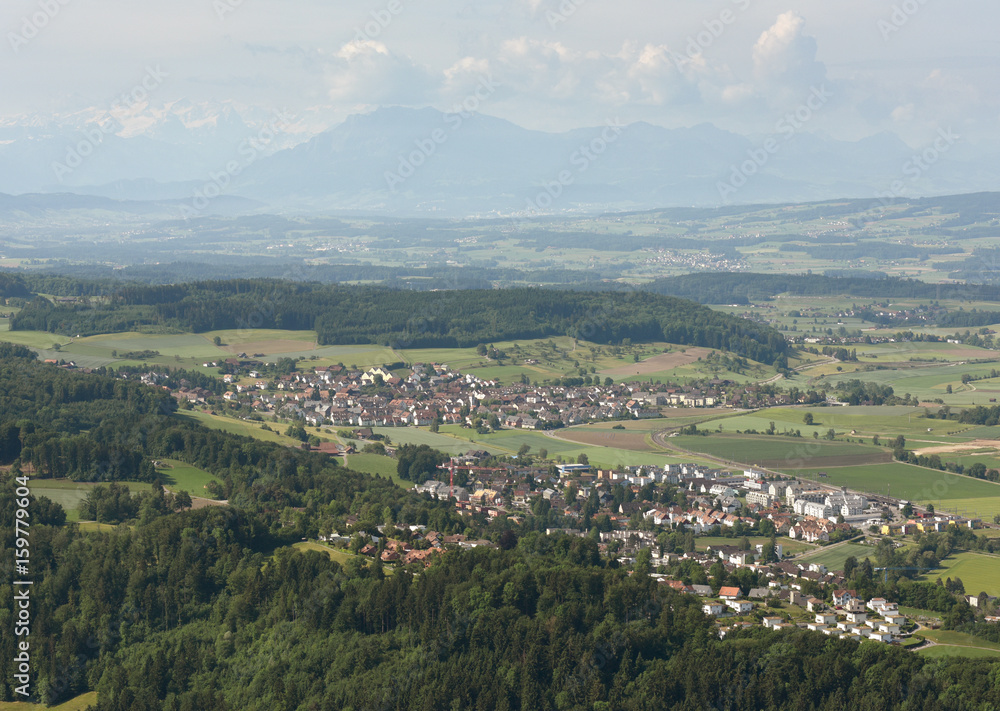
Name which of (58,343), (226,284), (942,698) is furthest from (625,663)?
(226,284)

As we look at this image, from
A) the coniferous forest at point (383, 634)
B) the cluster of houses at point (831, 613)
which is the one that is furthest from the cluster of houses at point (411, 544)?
the cluster of houses at point (831, 613)

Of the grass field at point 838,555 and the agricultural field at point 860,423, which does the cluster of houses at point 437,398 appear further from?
the grass field at point 838,555

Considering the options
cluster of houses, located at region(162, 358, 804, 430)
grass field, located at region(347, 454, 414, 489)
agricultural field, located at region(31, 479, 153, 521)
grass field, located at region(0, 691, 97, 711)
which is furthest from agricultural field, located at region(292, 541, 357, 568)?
cluster of houses, located at region(162, 358, 804, 430)

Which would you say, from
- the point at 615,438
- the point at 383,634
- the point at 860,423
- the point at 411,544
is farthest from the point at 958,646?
the point at 860,423

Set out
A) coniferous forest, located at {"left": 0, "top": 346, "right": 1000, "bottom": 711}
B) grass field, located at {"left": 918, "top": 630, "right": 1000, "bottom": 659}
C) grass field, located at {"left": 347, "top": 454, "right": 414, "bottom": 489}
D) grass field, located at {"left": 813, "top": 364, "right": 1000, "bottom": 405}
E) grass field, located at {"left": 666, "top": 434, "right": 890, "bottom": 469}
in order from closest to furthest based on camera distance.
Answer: coniferous forest, located at {"left": 0, "top": 346, "right": 1000, "bottom": 711}, grass field, located at {"left": 918, "top": 630, "right": 1000, "bottom": 659}, grass field, located at {"left": 347, "top": 454, "right": 414, "bottom": 489}, grass field, located at {"left": 666, "top": 434, "right": 890, "bottom": 469}, grass field, located at {"left": 813, "top": 364, "right": 1000, "bottom": 405}

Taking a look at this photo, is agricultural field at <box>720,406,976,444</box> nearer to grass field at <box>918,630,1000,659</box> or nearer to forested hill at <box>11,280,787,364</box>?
forested hill at <box>11,280,787,364</box>

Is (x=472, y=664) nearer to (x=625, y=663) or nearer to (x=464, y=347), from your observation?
(x=625, y=663)

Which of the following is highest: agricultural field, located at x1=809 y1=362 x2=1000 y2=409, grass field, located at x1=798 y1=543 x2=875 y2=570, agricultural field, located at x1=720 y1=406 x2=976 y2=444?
agricultural field, located at x1=809 y1=362 x2=1000 y2=409
